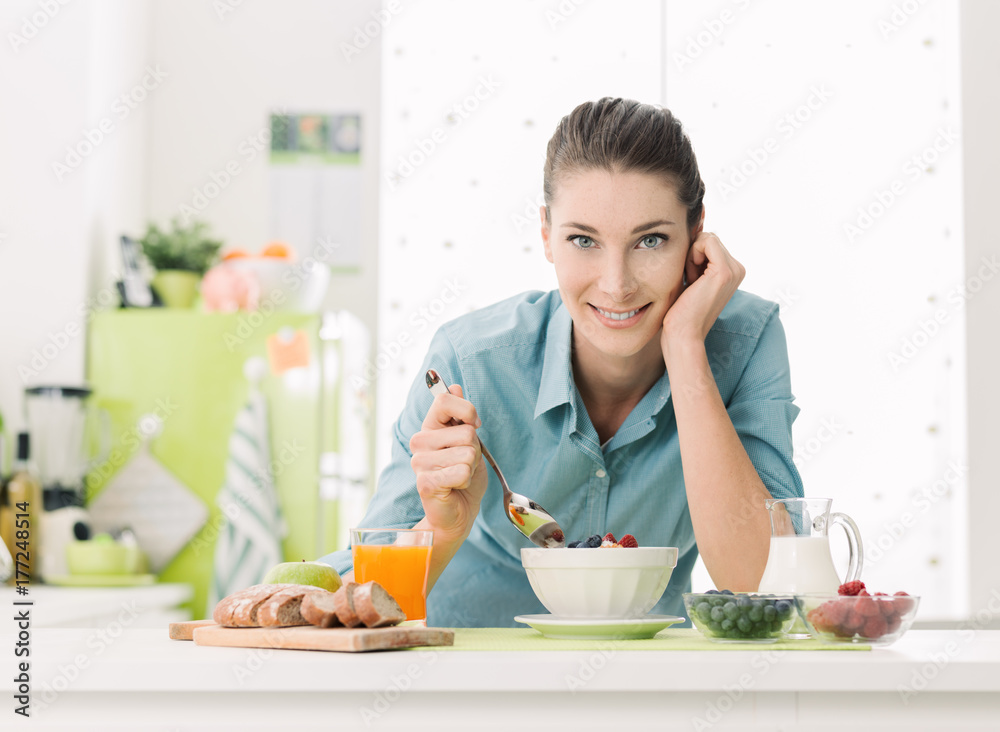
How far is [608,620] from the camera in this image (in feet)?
2.92

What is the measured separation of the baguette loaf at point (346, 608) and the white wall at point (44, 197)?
2300 millimetres

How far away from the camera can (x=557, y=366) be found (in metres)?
1.40

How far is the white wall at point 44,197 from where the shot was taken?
9.10 feet

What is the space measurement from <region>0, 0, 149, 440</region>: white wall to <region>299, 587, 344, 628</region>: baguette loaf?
2272mm

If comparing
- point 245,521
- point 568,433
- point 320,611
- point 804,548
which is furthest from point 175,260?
point 804,548

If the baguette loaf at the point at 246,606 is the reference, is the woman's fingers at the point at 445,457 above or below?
above

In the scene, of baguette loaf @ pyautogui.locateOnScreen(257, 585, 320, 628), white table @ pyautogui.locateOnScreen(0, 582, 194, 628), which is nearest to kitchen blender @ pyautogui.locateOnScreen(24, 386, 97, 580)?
white table @ pyautogui.locateOnScreen(0, 582, 194, 628)

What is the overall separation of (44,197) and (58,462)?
816mm

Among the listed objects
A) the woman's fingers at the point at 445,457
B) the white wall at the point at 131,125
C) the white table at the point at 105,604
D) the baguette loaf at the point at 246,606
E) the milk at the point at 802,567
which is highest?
the white wall at the point at 131,125

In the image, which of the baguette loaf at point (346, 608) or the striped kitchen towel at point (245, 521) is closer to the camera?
the baguette loaf at point (346, 608)

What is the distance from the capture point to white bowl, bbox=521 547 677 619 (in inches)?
35.6

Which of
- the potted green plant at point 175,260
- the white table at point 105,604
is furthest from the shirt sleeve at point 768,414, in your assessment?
the potted green plant at point 175,260

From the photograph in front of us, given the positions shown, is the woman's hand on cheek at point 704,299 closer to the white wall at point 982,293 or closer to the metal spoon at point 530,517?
the metal spoon at point 530,517

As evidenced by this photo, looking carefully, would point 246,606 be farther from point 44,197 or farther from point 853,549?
point 44,197
